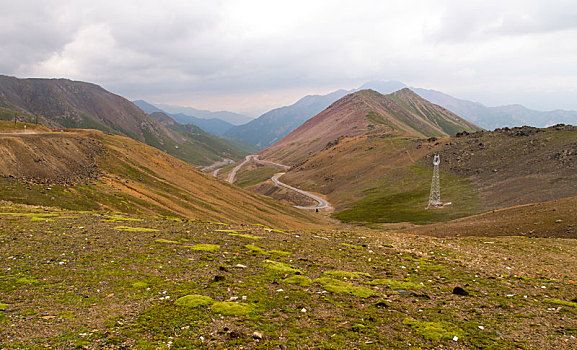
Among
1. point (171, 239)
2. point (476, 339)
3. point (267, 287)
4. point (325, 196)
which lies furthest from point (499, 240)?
point (325, 196)

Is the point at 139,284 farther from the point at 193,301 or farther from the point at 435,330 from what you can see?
the point at 435,330

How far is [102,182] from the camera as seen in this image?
203 feet

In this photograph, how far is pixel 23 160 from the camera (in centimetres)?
5722

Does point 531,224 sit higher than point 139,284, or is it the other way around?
point 139,284

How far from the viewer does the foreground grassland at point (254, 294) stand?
13547mm

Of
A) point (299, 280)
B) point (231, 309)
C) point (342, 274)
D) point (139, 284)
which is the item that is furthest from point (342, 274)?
point (139, 284)

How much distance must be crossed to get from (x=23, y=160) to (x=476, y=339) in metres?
69.5

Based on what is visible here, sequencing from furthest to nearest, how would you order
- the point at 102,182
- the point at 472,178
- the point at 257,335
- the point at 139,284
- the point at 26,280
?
the point at 472,178 → the point at 102,182 → the point at 139,284 → the point at 26,280 → the point at 257,335

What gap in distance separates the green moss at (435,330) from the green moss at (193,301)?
955cm

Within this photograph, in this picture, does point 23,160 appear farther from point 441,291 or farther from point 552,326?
point 552,326

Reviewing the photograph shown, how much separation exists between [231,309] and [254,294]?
2.54 meters

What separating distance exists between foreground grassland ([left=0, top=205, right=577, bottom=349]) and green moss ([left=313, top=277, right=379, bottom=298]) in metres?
0.06

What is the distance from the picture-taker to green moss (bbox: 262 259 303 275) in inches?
901

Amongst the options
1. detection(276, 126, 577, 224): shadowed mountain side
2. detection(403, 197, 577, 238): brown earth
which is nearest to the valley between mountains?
detection(403, 197, 577, 238): brown earth
